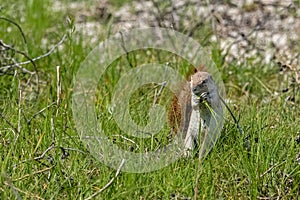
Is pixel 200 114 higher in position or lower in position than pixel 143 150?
higher

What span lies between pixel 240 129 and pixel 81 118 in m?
0.75

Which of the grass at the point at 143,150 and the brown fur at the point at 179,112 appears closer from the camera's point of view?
the grass at the point at 143,150

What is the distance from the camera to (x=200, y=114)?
7.85 feet

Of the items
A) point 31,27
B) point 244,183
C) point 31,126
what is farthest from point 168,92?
point 31,27

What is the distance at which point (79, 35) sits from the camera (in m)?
4.14

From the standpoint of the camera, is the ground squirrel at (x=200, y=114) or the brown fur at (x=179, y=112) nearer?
the ground squirrel at (x=200, y=114)

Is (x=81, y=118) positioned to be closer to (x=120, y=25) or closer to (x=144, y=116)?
(x=144, y=116)

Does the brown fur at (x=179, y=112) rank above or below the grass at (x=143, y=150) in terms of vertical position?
above

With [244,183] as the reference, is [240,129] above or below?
above

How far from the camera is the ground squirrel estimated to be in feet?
7.60

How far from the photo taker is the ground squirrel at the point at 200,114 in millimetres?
2316

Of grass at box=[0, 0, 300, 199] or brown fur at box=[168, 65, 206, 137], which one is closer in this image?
grass at box=[0, 0, 300, 199]

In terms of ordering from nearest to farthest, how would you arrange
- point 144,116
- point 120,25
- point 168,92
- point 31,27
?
point 144,116, point 168,92, point 31,27, point 120,25

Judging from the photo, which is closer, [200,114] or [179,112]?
[200,114]
